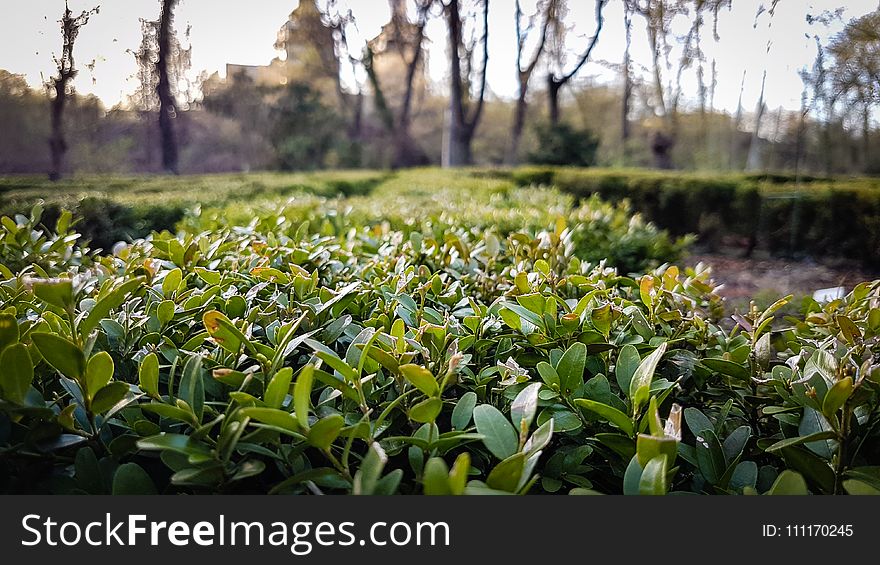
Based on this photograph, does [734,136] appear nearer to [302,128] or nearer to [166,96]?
[166,96]

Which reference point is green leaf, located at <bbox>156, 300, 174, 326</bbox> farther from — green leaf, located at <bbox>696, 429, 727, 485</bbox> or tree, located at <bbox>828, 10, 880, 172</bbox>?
tree, located at <bbox>828, 10, 880, 172</bbox>

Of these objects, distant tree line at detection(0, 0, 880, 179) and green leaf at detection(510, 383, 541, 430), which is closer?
green leaf at detection(510, 383, 541, 430)

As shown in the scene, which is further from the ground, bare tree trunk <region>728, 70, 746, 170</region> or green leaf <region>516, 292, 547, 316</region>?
bare tree trunk <region>728, 70, 746, 170</region>

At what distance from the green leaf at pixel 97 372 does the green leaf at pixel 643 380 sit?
71 cm

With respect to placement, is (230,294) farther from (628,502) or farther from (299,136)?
(299,136)

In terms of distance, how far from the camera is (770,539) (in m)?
0.71

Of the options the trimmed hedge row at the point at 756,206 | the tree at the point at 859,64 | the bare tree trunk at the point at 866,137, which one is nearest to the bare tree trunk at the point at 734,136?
the trimmed hedge row at the point at 756,206

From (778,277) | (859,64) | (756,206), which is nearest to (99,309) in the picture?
(859,64)

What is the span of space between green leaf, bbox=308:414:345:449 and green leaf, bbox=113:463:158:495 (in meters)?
0.23

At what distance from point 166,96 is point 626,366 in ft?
15.0

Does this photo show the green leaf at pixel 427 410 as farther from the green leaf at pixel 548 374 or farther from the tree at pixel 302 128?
the tree at pixel 302 128

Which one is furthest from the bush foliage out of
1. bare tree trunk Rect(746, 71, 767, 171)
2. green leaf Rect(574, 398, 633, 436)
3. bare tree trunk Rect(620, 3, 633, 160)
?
bare tree trunk Rect(620, 3, 633, 160)

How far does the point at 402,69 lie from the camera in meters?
12.4

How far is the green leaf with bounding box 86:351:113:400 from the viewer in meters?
0.74
